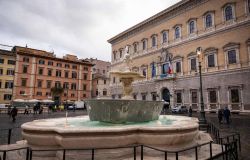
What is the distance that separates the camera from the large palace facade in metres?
19.7

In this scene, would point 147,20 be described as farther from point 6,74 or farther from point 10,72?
point 6,74

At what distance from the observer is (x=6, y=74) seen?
1427 inches

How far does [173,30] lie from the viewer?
90.3 ft

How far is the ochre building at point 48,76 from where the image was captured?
37.1 metres

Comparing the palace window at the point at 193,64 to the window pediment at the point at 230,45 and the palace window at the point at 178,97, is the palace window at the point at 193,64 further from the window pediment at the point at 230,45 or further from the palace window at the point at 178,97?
the window pediment at the point at 230,45

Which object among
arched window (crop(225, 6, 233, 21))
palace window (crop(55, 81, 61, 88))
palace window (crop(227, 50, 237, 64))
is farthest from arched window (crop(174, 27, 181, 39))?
palace window (crop(55, 81, 61, 88))

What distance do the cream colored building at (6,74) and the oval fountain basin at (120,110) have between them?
120ft

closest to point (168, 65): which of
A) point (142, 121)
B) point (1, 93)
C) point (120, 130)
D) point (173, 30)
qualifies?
point (173, 30)

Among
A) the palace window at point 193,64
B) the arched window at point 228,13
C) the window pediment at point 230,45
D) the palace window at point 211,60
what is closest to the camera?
the window pediment at point 230,45

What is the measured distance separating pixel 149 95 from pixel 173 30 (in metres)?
10.9

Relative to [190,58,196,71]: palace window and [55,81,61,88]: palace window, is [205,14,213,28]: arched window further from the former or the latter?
[55,81,61,88]: palace window

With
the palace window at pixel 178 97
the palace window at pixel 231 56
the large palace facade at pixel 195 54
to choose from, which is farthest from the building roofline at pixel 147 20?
the palace window at pixel 178 97

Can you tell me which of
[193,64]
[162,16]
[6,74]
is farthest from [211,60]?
[6,74]

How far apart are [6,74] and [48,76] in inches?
310
